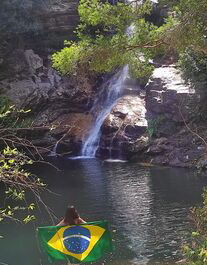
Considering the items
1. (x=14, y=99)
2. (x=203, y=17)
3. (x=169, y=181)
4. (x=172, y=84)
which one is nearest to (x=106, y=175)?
(x=169, y=181)

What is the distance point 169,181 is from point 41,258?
8313 mm

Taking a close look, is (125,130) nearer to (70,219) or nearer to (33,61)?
(33,61)

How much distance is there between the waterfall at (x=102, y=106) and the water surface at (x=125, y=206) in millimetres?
2346

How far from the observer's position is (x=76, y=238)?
7.00 metres

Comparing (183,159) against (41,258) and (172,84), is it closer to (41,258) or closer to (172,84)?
(172,84)

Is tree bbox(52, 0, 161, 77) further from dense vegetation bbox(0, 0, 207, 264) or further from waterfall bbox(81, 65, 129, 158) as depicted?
waterfall bbox(81, 65, 129, 158)

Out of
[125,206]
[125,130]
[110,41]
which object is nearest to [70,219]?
[110,41]

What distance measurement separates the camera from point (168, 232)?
40.6 feet

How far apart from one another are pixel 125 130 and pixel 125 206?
361 inches

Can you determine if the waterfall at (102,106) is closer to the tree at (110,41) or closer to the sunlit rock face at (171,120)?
the sunlit rock face at (171,120)

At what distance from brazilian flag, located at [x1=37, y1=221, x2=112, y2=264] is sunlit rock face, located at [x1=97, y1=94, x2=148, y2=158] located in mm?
15959

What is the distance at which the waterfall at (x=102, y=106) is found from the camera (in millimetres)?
25539

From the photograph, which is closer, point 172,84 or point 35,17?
point 172,84

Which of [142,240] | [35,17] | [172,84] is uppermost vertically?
[35,17]
